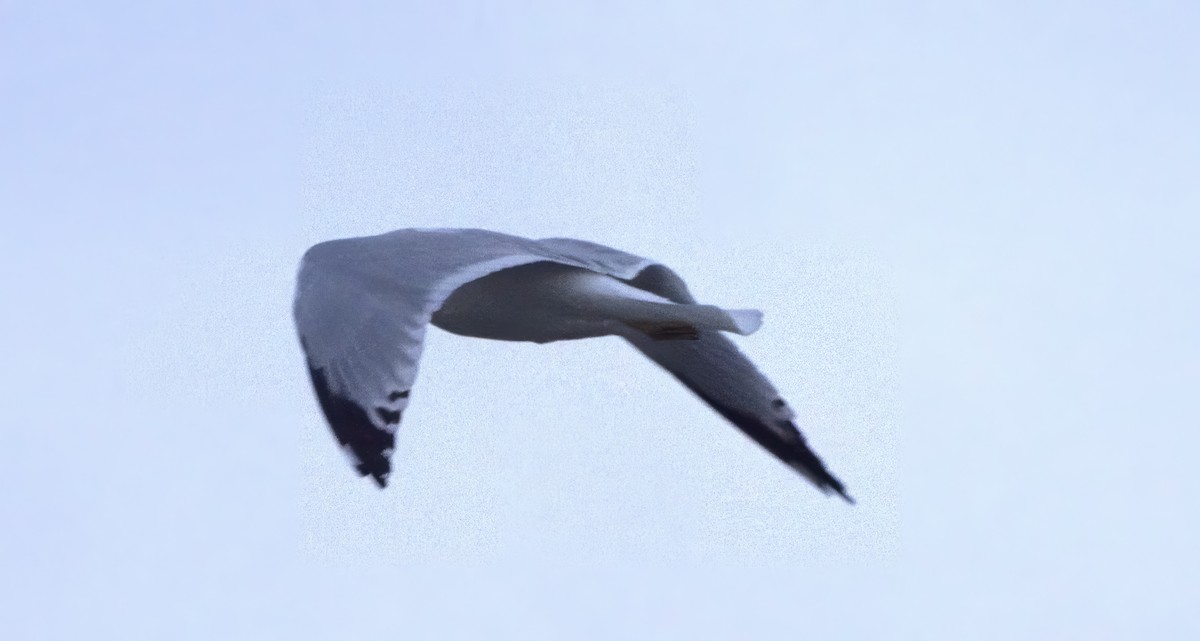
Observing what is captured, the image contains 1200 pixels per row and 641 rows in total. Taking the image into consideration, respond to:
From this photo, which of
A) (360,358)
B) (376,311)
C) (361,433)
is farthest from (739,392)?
(361,433)

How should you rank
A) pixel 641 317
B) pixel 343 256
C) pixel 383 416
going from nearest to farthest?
pixel 383 416
pixel 343 256
pixel 641 317

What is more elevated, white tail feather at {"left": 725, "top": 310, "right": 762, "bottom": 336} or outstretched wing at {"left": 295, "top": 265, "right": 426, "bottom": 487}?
white tail feather at {"left": 725, "top": 310, "right": 762, "bottom": 336}

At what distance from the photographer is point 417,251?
507 cm

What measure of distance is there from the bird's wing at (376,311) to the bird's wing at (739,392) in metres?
0.70

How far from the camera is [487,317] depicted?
559 cm

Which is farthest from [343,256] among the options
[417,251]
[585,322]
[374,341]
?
[585,322]

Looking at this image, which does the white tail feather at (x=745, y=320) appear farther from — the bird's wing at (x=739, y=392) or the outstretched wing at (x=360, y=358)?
the outstretched wing at (x=360, y=358)

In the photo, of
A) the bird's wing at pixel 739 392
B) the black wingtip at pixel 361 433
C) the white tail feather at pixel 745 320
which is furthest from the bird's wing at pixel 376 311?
the bird's wing at pixel 739 392

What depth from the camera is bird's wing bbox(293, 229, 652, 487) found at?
432 cm

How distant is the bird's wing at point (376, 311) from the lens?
432cm

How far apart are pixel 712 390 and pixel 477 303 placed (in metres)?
1.00

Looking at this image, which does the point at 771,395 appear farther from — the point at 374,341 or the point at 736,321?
the point at 374,341

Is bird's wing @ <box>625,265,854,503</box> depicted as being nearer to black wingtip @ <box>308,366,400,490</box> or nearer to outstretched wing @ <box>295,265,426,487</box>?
outstretched wing @ <box>295,265,426,487</box>

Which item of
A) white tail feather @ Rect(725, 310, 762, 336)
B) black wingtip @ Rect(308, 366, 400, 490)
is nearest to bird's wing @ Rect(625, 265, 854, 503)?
white tail feather @ Rect(725, 310, 762, 336)
